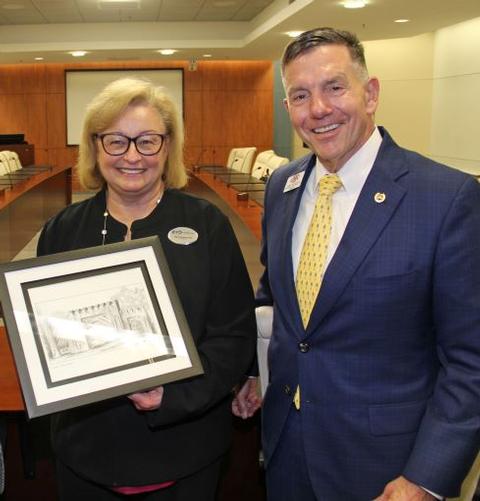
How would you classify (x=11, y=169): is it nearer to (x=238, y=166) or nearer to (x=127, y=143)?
(x=238, y=166)

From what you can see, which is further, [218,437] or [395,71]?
[395,71]

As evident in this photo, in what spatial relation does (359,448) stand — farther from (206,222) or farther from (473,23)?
(473,23)

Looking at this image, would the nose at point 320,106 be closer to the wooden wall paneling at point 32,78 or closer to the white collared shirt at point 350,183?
the white collared shirt at point 350,183

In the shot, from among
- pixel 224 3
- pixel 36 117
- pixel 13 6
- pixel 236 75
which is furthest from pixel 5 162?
pixel 236 75

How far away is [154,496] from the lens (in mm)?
1526

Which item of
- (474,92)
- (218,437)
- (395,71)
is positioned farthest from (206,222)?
(395,71)

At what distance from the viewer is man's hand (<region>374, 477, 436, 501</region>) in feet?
4.20

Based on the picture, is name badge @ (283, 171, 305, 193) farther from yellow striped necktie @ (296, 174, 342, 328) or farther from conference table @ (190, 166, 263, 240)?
conference table @ (190, 166, 263, 240)

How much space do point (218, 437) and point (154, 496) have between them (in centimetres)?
21

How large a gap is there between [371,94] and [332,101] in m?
0.12

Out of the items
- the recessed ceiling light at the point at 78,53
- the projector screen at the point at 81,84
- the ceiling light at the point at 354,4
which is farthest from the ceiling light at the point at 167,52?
the ceiling light at the point at 354,4

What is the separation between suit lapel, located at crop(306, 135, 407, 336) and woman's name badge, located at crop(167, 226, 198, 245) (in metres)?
0.38

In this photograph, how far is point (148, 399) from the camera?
140cm

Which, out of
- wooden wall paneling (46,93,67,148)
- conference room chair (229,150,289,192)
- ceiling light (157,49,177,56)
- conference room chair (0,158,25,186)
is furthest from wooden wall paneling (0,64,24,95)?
conference room chair (229,150,289,192)
